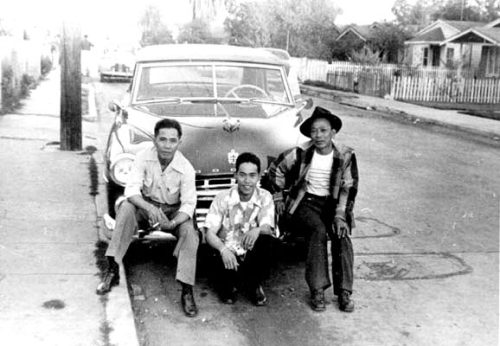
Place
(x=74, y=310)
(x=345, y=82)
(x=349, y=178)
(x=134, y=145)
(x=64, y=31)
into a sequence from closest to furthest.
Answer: (x=74, y=310) < (x=349, y=178) < (x=134, y=145) < (x=64, y=31) < (x=345, y=82)

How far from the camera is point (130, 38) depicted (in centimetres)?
9594

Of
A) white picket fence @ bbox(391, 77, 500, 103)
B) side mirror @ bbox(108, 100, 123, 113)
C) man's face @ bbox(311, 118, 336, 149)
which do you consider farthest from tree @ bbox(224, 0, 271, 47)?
man's face @ bbox(311, 118, 336, 149)

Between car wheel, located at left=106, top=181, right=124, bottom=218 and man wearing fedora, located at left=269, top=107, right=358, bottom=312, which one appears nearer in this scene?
man wearing fedora, located at left=269, top=107, right=358, bottom=312

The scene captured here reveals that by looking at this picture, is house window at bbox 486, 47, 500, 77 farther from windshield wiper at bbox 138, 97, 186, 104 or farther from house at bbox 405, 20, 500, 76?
windshield wiper at bbox 138, 97, 186, 104

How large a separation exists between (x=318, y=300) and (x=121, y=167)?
184 cm

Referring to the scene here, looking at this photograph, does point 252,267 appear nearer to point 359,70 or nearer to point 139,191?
point 139,191

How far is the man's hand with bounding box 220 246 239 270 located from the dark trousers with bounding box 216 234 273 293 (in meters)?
0.12

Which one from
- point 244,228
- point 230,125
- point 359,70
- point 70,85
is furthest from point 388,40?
point 244,228

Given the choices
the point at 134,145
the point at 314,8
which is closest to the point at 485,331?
the point at 134,145

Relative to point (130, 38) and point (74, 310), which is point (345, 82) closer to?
point (74, 310)

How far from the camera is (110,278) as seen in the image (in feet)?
16.9

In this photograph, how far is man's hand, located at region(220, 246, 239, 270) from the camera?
494cm

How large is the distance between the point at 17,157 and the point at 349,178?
6571mm

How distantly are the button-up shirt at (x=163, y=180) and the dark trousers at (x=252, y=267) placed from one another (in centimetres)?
52
